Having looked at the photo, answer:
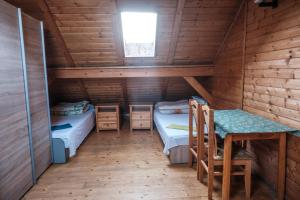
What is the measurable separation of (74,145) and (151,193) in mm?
1381

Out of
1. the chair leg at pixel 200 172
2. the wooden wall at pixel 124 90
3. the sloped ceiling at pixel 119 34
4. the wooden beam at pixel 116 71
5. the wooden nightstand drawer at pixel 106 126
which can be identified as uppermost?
the sloped ceiling at pixel 119 34

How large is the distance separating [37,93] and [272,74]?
2.55 meters

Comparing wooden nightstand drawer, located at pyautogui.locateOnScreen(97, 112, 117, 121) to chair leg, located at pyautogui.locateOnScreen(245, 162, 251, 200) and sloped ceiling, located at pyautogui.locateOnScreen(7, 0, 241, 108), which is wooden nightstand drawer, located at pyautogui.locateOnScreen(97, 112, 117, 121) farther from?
chair leg, located at pyautogui.locateOnScreen(245, 162, 251, 200)

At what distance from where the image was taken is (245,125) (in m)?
1.97

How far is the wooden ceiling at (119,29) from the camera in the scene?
2689mm

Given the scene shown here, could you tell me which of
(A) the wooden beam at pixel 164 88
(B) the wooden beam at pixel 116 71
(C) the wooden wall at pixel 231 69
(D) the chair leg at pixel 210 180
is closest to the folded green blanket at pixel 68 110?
(B) the wooden beam at pixel 116 71

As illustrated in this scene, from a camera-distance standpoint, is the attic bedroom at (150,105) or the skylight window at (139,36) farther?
the skylight window at (139,36)

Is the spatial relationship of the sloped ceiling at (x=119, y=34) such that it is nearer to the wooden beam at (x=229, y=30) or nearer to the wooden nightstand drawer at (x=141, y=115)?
the wooden beam at (x=229, y=30)

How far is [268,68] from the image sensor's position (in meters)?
2.21

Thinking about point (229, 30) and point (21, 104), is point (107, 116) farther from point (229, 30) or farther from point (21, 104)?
point (229, 30)

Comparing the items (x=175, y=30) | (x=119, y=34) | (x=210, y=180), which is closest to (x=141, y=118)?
(x=119, y=34)

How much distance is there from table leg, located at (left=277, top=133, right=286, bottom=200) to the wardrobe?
2387 millimetres

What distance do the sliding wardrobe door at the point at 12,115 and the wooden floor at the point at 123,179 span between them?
280 millimetres

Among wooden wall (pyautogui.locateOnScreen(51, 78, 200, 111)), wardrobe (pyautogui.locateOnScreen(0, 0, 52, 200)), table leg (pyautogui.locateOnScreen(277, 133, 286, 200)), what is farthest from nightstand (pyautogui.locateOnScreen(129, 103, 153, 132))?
table leg (pyautogui.locateOnScreen(277, 133, 286, 200))
